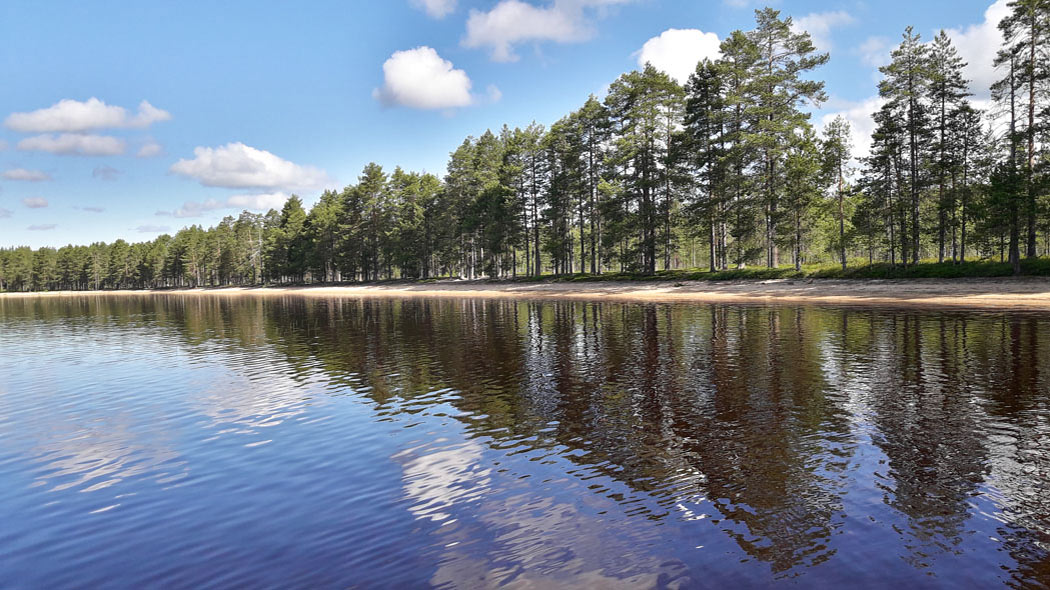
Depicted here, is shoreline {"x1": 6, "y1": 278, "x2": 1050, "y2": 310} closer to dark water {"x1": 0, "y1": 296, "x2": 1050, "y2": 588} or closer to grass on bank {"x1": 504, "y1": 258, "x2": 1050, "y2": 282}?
grass on bank {"x1": 504, "y1": 258, "x2": 1050, "y2": 282}

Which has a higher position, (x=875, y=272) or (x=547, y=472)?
(x=875, y=272)

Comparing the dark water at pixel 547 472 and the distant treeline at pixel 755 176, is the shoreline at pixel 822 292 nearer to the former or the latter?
the distant treeline at pixel 755 176

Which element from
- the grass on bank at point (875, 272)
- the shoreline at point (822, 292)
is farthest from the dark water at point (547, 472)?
the grass on bank at point (875, 272)

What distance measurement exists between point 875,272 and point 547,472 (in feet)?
162

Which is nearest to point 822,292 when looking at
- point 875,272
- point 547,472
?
point 875,272

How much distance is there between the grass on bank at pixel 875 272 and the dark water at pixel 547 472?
2617 cm

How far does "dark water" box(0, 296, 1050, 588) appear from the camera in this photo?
257 inches

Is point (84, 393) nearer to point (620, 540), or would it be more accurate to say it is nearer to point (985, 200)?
point (620, 540)

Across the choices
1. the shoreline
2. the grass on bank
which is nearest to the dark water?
the shoreline

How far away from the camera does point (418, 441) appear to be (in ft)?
37.7

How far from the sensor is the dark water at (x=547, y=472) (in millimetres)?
6535

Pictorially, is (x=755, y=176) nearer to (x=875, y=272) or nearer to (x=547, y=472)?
(x=875, y=272)

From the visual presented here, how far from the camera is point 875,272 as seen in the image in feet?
157

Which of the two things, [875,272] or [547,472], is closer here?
[547,472]
